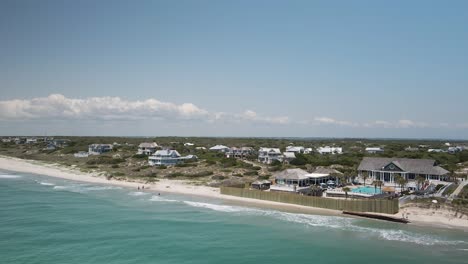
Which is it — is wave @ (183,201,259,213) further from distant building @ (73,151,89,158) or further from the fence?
distant building @ (73,151,89,158)

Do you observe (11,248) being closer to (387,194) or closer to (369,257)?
(369,257)

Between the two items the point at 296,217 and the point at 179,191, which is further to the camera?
the point at 179,191

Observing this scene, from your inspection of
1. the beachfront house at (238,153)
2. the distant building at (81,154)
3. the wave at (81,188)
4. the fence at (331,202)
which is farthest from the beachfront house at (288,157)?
the distant building at (81,154)

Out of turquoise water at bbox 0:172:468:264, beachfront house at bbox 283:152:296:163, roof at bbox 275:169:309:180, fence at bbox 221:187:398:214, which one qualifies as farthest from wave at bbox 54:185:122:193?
beachfront house at bbox 283:152:296:163

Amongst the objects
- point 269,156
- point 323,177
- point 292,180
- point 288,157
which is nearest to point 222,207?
point 292,180

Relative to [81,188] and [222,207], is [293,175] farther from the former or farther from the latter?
[81,188]

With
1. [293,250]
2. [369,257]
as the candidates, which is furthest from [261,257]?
[369,257]

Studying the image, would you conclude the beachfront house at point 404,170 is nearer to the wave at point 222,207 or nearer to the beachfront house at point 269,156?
the wave at point 222,207
